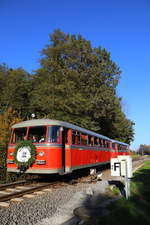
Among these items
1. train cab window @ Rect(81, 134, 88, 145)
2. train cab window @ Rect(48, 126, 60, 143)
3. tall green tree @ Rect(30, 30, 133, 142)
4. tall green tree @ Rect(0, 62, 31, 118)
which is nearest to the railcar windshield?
train cab window @ Rect(48, 126, 60, 143)

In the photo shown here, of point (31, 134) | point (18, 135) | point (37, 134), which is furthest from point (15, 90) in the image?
point (37, 134)

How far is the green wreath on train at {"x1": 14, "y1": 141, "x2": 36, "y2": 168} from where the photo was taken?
1017 cm

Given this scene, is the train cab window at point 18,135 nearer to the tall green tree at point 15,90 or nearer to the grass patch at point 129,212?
the grass patch at point 129,212

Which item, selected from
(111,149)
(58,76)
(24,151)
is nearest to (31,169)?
(24,151)

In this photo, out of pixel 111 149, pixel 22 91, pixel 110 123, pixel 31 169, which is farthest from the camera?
pixel 110 123

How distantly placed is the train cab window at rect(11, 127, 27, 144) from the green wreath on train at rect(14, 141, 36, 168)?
31.3 inches

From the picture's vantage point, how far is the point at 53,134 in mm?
10492

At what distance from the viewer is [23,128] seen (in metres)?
11.4

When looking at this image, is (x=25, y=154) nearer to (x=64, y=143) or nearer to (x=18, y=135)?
(x=18, y=135)

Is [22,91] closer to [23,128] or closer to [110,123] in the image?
[110,123]

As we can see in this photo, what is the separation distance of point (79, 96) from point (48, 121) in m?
13.0

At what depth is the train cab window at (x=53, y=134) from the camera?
409 inches

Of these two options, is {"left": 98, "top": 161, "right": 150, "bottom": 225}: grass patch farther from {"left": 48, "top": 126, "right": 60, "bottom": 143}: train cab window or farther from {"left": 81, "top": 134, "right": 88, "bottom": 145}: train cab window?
{"left": 81, "top": 134, "right": 88, "bottom": 145}: train cab window

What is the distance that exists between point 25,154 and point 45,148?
3.24ft
